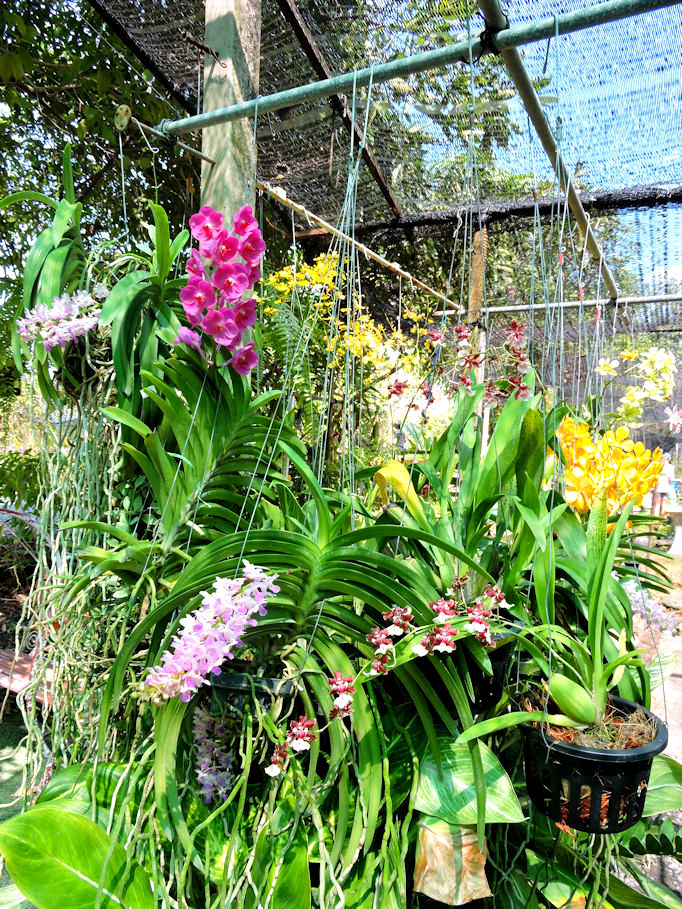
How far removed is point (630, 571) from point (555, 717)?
1.55 feet

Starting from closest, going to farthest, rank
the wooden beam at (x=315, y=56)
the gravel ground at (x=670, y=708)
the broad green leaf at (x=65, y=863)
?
the broad green leaf at (x=65, y=863) < the gravel ground at (x=670, y=708) < the wooden beam at (x=315, y=56)

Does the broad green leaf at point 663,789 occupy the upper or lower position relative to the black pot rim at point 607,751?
lower

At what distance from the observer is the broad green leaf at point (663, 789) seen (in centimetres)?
94

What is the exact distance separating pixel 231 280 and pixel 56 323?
35 centimetres

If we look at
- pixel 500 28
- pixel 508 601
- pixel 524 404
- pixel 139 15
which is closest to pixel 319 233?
pixel 139 15

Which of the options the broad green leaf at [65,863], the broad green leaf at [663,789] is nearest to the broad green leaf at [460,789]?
the broad green leaf at [663,789]

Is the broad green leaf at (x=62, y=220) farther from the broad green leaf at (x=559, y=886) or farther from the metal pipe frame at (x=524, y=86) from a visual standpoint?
the broad green leaf at (x=559, y=886)

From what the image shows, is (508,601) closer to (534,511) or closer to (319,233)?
(534,511)

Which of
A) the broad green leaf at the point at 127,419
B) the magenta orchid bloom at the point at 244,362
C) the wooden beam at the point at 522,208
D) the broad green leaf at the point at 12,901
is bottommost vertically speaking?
the broad green leaf at the point at 12,901

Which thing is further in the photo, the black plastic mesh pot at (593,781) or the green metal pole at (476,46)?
the green metal pole at (476,46)

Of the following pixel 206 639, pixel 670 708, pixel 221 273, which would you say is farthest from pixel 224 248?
pixel 670 708

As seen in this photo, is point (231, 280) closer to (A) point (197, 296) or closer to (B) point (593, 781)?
(A) point (197, 296)

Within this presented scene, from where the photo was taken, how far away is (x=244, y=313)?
0.91 metres

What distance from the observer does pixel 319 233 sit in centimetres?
313
